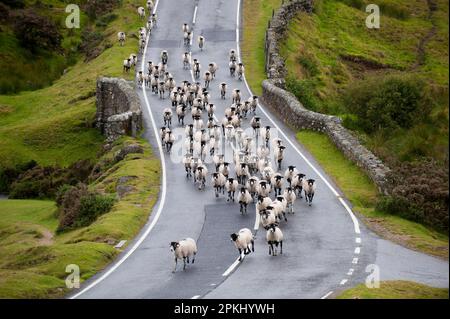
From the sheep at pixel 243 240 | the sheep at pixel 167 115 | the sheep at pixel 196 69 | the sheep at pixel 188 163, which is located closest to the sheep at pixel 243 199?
the sheep at pixel 243 240

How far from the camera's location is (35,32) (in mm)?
82000

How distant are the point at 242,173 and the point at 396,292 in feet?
52.8

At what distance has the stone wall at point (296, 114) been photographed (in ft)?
143

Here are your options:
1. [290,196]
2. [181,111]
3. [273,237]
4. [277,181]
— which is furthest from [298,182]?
[181,111]

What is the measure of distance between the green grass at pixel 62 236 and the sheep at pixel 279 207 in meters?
5.81

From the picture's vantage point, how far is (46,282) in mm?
29969

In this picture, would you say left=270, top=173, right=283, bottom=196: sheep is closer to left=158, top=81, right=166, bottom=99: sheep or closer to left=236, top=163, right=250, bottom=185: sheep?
left=236, top=163, right=250, bottom=185: sheep

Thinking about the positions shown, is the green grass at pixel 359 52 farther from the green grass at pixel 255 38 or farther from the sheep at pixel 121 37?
the sheep at pixel 121 37

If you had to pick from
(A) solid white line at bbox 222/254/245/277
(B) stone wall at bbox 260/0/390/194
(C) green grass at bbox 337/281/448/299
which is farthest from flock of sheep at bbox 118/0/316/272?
(C) green grass at bbox 337/281/448/299

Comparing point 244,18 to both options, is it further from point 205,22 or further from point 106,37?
point 106,37

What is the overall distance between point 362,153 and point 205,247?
13.8 metres

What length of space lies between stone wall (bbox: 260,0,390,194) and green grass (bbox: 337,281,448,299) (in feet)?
40.3

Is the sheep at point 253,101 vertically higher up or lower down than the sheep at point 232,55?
lower down
